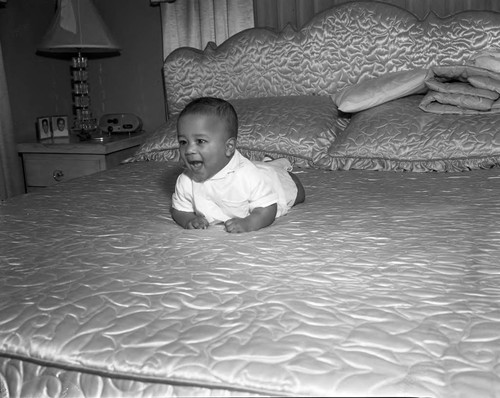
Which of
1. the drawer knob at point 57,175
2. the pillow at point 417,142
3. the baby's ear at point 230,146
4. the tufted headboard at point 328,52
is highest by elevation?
the tufted headboard at point 328,52

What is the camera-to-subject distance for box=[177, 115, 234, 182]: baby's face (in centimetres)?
135

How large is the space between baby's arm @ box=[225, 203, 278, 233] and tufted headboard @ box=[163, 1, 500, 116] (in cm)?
142

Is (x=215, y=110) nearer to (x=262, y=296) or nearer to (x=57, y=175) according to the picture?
(x=262, y=296)

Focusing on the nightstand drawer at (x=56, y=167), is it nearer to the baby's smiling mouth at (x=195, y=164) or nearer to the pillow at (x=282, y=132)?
the pillow at (x=282, y=132)

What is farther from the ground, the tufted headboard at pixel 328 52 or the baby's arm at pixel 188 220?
the tufted headboard at pixel 328 52

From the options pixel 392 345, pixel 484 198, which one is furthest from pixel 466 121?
pixel 392 345

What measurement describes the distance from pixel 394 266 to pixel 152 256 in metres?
0.47

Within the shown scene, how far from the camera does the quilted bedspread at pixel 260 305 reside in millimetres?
708

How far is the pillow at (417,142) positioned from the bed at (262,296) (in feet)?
0.38

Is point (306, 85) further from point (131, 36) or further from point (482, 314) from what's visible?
point (482, 314)

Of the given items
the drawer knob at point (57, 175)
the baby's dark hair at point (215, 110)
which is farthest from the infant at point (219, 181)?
the drawer knob at point (57, 175)

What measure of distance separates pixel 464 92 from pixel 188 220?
4.02ft

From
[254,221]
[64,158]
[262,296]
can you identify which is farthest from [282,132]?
[262,296]

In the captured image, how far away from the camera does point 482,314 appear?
828 mm
